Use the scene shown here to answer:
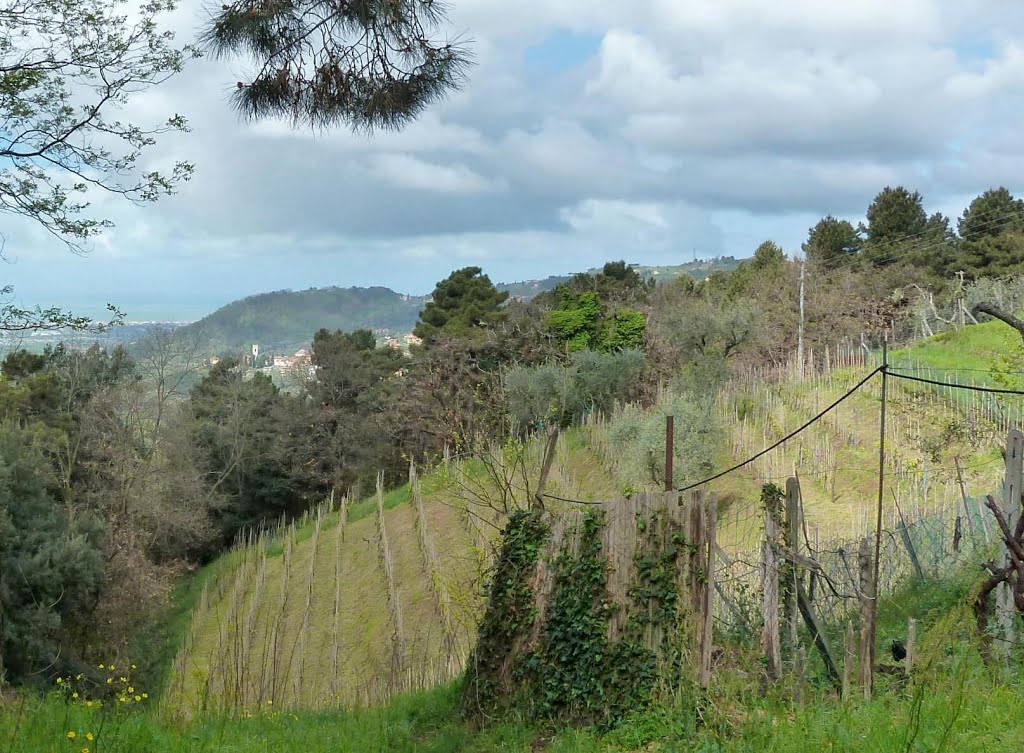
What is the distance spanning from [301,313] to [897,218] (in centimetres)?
4115

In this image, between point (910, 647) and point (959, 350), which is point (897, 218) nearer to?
point (959, 350)

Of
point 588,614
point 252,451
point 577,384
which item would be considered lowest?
point 252,451

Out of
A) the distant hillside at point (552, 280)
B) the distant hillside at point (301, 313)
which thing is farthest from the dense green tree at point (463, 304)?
the distant hillside at point (301, 313)

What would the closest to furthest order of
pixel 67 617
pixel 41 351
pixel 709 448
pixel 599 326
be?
pixel 67 617 → pixel 709 448 → pixel 41 351 → pixel 599 326

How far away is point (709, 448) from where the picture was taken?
55.5 ft

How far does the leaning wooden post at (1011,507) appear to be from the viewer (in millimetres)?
4859

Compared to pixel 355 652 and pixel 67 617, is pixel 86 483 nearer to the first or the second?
pixel 67 617

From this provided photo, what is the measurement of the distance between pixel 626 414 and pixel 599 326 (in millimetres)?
13386

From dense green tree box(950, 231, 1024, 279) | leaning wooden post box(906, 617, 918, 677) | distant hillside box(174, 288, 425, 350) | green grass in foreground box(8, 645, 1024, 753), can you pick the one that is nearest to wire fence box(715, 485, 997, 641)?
green grass in foreground box(8, 645, 1024, 753)

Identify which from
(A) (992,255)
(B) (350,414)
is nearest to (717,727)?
(B) (350,414)

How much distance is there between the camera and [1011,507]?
4.93 m

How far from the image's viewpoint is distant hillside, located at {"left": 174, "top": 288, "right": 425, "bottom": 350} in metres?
59.7

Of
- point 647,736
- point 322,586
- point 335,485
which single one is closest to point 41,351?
point 335,485

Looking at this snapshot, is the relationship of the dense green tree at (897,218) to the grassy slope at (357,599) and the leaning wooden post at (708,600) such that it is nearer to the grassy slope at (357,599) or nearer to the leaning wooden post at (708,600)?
the grassy slope at (357,599)
